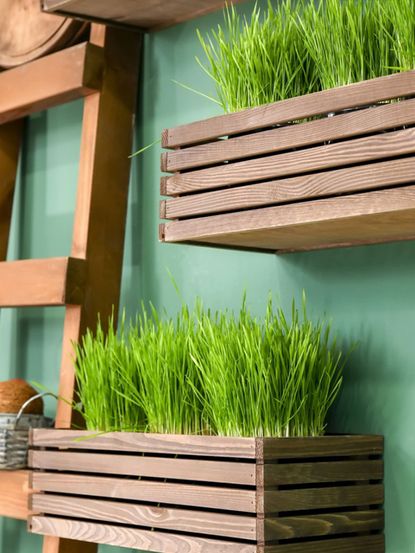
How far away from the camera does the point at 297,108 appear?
1387 millimetres

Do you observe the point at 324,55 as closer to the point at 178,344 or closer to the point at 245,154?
the point at 245,154

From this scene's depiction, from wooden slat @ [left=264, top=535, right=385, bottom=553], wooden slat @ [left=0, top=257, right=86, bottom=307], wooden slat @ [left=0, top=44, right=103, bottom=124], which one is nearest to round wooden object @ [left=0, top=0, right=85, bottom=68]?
wooden slat @ [left=0, top=44, right=103, bottom=124]

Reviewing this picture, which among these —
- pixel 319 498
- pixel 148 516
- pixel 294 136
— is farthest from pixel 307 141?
pixel 148 516

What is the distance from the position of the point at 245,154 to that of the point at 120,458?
18.9 inches

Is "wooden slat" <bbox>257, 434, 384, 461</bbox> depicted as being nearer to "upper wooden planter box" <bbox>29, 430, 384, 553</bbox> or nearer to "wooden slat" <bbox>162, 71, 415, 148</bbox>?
"upper wooden planter box" <bbox>29, 430, 384, 553</bbox>

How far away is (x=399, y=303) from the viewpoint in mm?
1521

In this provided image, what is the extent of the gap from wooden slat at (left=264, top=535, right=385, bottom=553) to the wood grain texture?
1.01 metres

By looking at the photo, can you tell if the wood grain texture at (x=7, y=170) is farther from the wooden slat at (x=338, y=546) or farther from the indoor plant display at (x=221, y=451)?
the wooden slat at (x=338, y=546)

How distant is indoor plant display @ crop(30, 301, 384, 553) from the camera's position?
1.38m

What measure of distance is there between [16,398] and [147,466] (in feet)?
1.52

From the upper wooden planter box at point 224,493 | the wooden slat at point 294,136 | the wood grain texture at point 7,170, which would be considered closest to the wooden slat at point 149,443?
the upper wooden planter box at point 224,493

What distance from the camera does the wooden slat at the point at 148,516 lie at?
138 centimetres

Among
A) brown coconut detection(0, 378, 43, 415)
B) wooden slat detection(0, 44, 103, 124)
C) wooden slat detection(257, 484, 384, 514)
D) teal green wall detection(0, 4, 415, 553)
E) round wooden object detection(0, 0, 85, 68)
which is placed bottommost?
wooden slat detection(257, 484, 384, 514)

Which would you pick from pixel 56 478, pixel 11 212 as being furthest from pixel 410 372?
pixel 11 212
